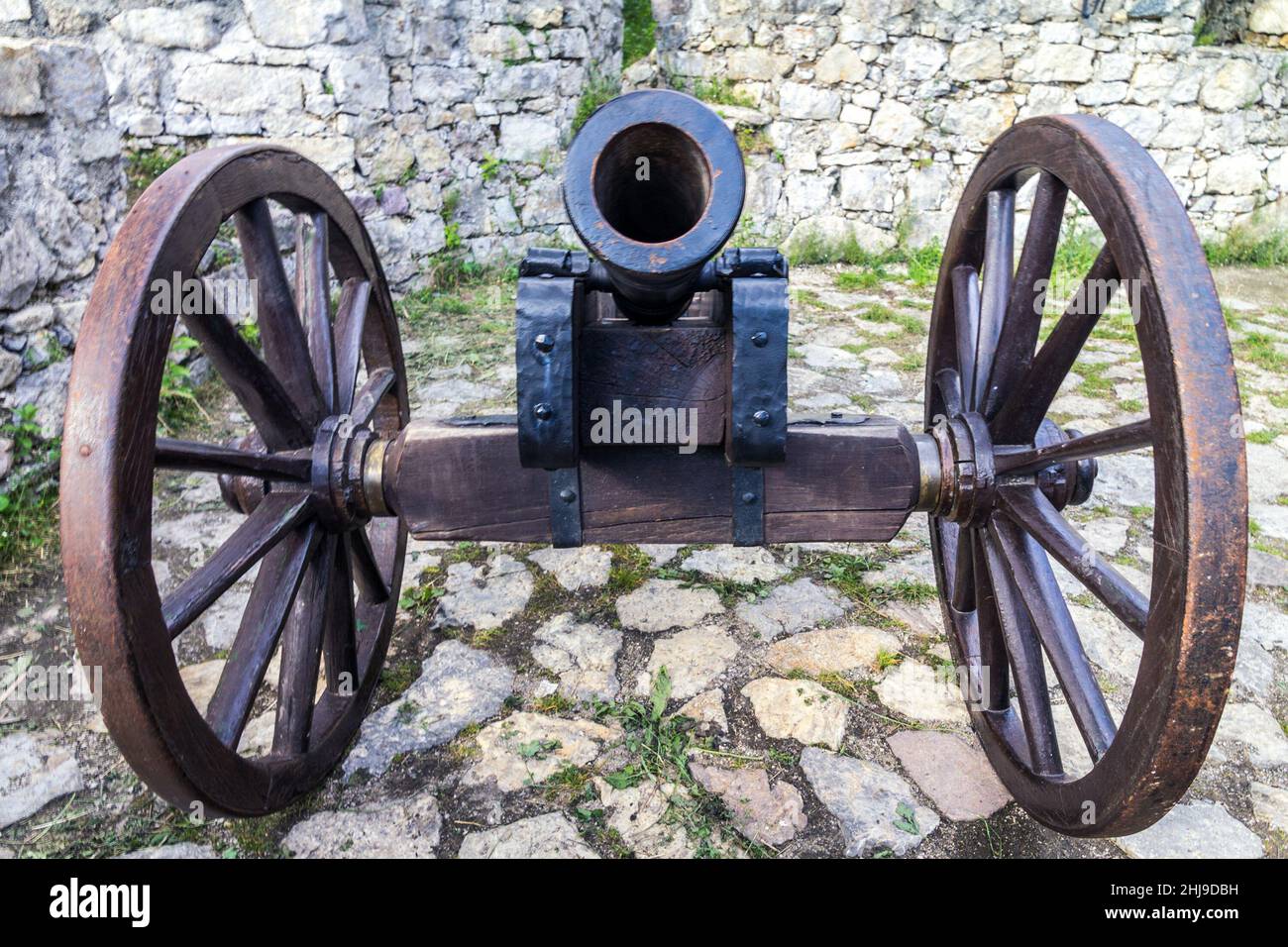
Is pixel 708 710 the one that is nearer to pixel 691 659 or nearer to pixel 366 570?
pixel 691 659

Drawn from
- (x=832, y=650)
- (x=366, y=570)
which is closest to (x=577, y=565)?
(x=366, y=570)

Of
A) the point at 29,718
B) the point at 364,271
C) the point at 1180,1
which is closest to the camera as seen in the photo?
the point at 29,718

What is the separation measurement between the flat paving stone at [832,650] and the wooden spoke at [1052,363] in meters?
0.75

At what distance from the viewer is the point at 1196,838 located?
5.84ft

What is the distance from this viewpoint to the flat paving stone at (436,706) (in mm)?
2029

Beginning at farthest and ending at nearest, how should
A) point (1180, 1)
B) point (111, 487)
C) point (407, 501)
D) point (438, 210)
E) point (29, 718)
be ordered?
point (1180, 1)
point (438, 210)
point (29, 718)
point (407, 501)
point (111, 487)

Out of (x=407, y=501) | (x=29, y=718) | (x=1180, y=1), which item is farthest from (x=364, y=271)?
(x=1180, y=1)

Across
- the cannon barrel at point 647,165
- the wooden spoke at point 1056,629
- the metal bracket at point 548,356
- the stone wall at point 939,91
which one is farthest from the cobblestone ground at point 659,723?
the stone wall at point 939,91

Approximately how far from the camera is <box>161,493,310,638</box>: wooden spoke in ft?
4.88

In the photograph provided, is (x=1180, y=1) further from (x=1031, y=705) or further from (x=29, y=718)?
(x=29, y=718)

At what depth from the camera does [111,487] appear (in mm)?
1231

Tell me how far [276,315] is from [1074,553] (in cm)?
172

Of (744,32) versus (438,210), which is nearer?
(438,210)

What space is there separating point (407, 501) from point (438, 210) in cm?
447
